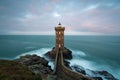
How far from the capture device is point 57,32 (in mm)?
43250

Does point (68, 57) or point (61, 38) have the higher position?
point (61, 38)

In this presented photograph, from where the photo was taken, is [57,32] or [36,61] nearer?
[36,61]

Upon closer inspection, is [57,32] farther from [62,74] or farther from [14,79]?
[14,79]

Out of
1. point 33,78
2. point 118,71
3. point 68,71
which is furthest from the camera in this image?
point 118,71

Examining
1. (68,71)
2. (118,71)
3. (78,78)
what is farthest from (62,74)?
(118,71)

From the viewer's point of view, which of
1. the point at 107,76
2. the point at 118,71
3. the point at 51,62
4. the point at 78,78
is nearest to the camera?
the point at 78,78

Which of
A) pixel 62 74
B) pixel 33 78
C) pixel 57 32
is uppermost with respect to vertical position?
pixel 57 32

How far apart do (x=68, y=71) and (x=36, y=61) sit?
1021cm

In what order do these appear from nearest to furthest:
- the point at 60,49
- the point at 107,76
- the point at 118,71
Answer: the point at 107,76 < the point at 118,71 < the point at 60,49

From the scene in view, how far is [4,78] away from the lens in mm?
9273

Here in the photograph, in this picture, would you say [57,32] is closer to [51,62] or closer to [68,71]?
[51,62]

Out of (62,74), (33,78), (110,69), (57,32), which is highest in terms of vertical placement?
(57,32)

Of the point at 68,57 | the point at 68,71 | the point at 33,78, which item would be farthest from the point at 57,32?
the point at 33,78

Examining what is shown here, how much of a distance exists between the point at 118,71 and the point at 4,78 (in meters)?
32.8
